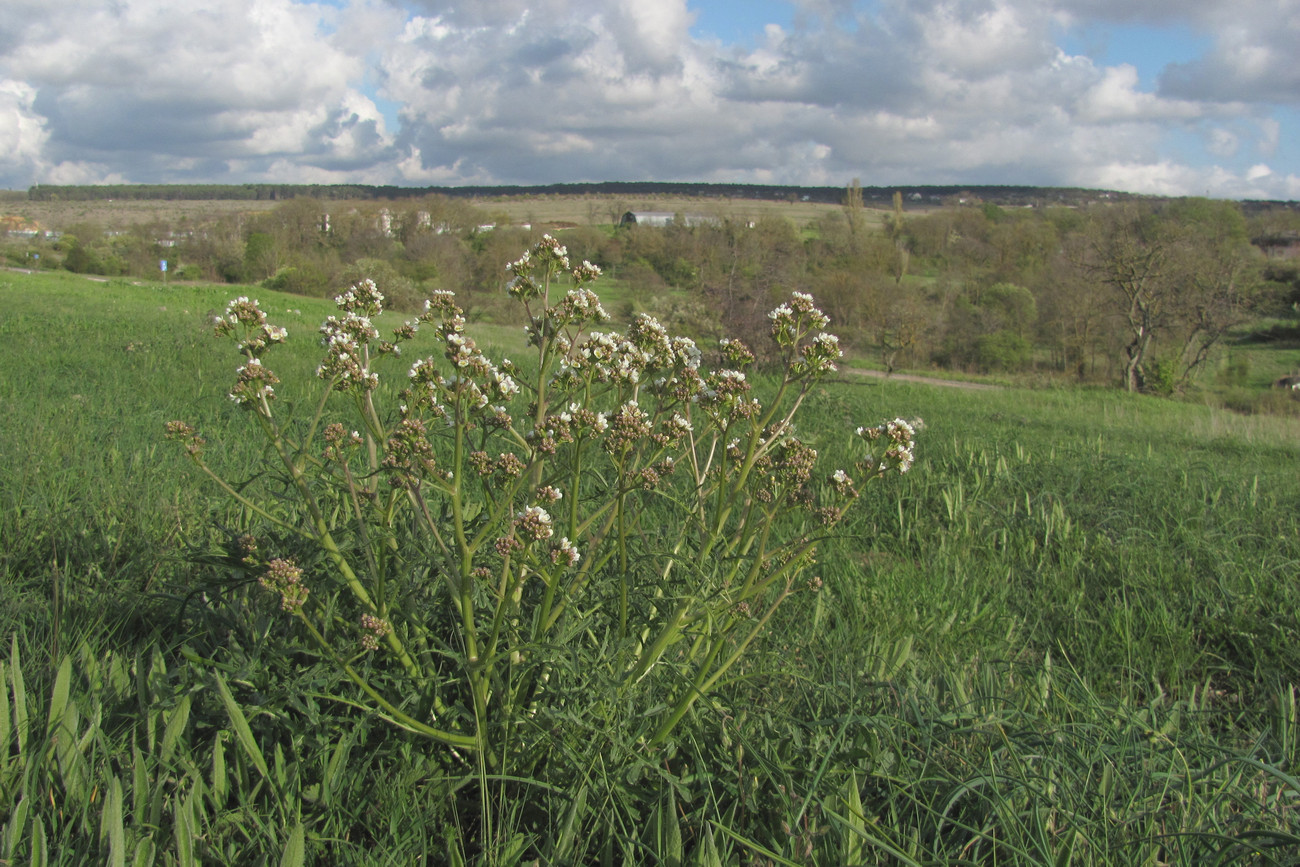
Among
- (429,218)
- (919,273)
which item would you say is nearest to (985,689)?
(429,218)

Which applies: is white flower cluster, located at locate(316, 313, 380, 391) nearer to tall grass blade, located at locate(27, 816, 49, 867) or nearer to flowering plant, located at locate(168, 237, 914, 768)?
flowering plant, located at locate(168, 237, 914, 768)

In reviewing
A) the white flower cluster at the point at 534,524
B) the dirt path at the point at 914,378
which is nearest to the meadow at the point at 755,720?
the white flower cluster at the point at 534,524

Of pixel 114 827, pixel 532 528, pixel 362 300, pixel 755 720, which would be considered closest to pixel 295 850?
pixel 114 827

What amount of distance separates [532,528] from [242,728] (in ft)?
2.38

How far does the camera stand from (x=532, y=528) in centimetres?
138

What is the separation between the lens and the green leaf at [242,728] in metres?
1.46

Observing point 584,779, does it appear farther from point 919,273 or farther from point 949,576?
point 919,273

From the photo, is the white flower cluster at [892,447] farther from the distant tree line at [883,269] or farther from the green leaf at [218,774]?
the distant tree line at [883,269]

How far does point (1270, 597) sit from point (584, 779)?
3645 millimetres

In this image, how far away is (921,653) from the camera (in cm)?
281

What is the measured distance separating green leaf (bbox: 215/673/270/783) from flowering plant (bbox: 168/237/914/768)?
19 centimetres

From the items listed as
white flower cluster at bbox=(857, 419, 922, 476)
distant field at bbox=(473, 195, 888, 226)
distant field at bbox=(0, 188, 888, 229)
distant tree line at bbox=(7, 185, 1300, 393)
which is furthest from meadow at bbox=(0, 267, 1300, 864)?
distant field at bbox=(0, 188, 888, 229)

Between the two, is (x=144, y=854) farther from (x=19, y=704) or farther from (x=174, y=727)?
(x=19, y=704)

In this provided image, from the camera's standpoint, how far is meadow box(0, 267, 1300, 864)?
152 cm
